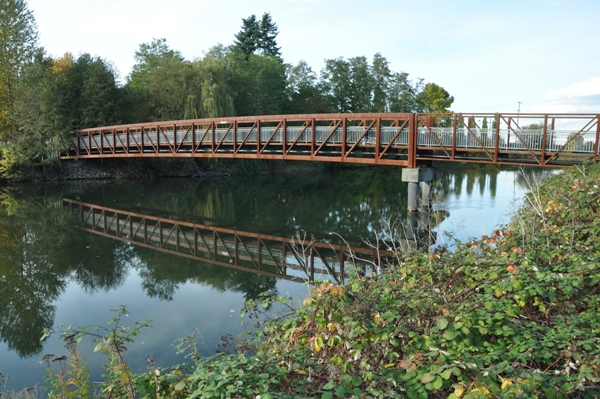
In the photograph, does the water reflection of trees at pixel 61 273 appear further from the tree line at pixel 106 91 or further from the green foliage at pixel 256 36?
the green foliage at pixel 256 36

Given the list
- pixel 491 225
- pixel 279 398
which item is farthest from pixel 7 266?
pixel 491 225

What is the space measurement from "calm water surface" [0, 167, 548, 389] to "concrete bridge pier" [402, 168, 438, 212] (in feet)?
2.62

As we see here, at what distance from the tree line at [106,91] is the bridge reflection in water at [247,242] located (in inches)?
621

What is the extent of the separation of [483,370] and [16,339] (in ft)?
25.3

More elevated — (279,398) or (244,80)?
(244,80)

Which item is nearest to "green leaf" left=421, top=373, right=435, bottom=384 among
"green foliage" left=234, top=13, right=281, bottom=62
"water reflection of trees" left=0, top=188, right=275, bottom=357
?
"water reflection of trees" left=0, top=188, right=275, bottom=357

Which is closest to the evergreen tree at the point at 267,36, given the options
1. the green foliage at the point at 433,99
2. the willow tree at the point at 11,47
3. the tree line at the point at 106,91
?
the tree line at the point at 106,91

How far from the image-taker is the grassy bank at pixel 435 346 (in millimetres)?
3006

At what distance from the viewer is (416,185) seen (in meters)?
19.0

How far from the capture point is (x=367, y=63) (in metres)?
57.7

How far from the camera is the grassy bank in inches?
118

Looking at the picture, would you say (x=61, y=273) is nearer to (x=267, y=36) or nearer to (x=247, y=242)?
(x=247, y=242)

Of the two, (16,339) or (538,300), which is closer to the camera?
(538,300)

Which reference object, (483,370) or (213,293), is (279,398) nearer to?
(483,370)
